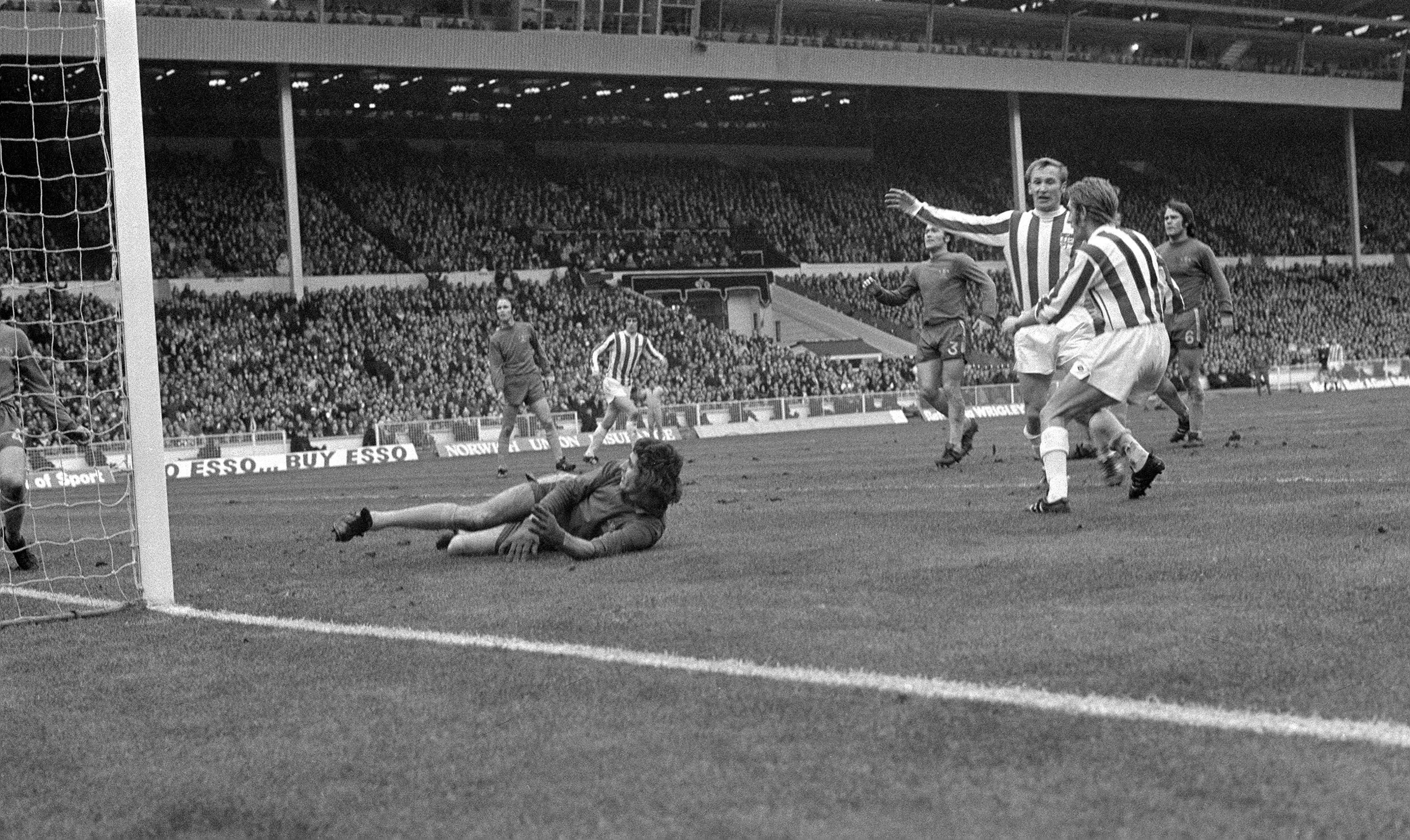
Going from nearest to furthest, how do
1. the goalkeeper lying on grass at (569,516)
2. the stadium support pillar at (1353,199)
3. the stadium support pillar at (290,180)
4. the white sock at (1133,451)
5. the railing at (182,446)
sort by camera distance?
the goalkeeper lying on grass at (569,516)
the white sock at (1133,451)
the railing at (182,446)
the stadium support pillar at (290,180)
the stadium support pillar at (1353,199)

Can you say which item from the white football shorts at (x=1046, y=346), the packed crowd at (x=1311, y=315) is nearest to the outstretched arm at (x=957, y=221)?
the white football shorts at (x=1046, y=346)

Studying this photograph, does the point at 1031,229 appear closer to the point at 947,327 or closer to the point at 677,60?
the point at 947,327

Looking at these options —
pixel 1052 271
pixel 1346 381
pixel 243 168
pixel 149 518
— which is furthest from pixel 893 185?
pixel 149 518

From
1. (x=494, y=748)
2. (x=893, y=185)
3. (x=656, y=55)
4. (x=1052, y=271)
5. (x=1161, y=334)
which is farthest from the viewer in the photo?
(x=893, y=185)

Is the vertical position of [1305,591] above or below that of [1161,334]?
below

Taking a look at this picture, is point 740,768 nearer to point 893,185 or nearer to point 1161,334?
point 1161,334

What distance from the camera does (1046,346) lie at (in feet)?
→ 43.7

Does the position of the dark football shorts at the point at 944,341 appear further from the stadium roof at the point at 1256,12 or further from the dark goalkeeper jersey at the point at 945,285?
the stadium roof at the point at 1256,12

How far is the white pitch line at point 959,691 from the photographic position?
13.4ft

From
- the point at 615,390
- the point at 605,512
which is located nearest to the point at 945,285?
the point at 605,512

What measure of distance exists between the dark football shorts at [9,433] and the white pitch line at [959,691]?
14.9 ft

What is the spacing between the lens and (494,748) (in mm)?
4484

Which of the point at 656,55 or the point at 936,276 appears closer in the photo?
the point at 936,276

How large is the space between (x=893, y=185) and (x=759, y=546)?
172 ft
